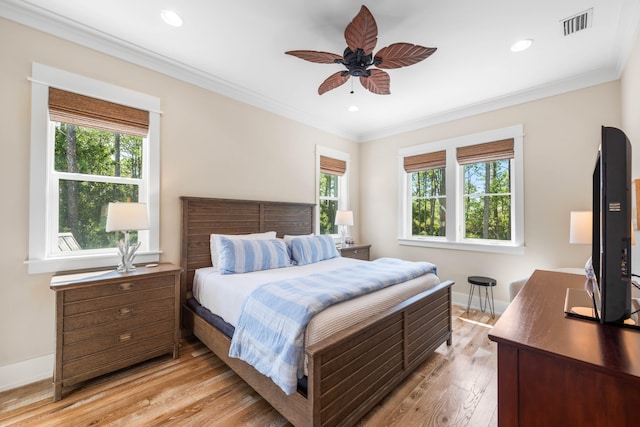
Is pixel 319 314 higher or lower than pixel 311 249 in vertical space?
lower

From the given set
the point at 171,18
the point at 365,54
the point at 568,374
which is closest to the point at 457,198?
the point at 365,54

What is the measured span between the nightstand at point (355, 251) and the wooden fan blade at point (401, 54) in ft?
8.79

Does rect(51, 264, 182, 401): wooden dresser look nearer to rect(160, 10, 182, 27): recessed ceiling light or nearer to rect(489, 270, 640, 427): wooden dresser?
rect(160, 10, 182, 27): recessed ceiling light

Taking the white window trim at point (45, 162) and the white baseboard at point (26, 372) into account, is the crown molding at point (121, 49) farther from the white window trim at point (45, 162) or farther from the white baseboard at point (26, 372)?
the white baseboard at point (26, 372)

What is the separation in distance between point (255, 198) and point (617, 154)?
129 inches

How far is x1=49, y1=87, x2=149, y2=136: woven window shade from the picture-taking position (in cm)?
228

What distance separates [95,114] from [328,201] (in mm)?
3275

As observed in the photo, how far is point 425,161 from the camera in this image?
434 cm

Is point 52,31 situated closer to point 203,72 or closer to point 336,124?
point 203,72

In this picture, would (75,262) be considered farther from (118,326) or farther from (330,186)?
(330,186)

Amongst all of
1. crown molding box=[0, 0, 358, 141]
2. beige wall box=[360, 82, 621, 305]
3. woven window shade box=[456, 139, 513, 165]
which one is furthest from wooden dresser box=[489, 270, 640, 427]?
crown molding box=[0, 0, 358, 141]

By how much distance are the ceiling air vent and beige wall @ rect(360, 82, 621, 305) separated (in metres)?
1.12

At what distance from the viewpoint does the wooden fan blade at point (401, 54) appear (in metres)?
1.97

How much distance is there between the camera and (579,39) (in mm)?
2414
